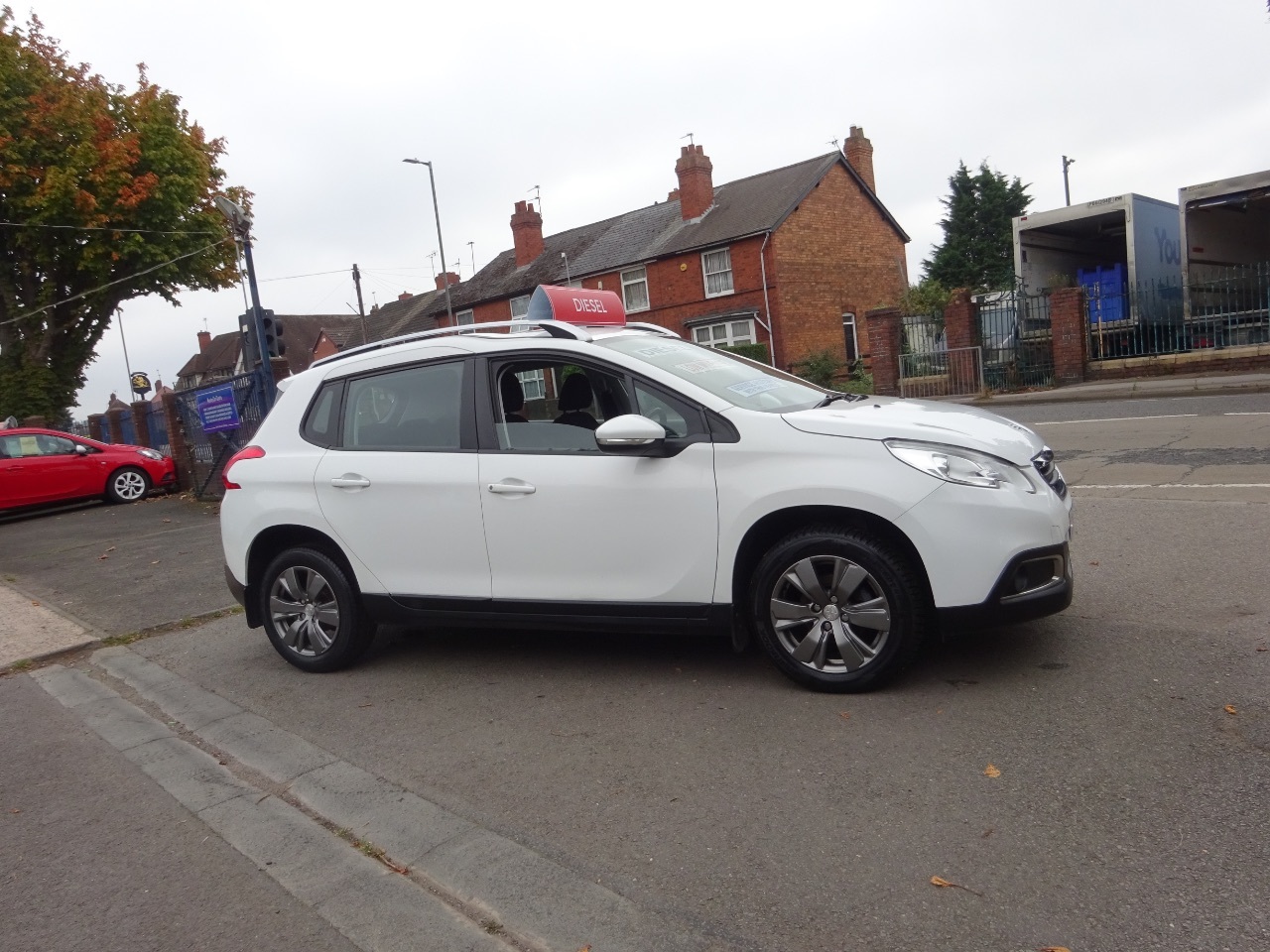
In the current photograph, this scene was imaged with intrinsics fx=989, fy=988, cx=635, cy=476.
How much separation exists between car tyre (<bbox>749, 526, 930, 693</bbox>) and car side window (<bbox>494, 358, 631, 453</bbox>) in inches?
42.8

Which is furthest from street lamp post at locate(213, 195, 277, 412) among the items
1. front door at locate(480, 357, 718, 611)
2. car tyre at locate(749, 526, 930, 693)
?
car tyre at locate(749, 526, 930, 693)

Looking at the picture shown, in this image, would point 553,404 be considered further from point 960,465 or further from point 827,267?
point 827,267

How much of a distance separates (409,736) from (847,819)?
2135 mm

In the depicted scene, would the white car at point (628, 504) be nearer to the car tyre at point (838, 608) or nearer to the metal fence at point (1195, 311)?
the car tyre at point (838, 608)

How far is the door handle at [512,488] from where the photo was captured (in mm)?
4762

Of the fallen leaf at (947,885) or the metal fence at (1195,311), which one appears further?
the metal fence at (1195,311)

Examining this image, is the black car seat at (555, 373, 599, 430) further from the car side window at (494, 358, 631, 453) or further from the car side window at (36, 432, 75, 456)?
the car side window at (36, 432, 75, 456)

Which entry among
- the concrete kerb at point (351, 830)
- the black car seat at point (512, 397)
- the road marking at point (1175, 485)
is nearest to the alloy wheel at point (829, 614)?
the concrete kerb at point (351, 830)

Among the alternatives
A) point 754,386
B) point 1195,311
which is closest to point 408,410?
point 754,386

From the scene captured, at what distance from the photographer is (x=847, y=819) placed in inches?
131

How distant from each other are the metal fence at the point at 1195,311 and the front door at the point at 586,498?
1594cm

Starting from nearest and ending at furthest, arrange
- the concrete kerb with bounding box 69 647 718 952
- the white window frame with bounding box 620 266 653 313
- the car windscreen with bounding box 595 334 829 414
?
the concrete kerb with bounding box 69 647 718 952, the car windscreen with bounding box 595 334 829 414, the white window frame with bounding box 620 266 653 313

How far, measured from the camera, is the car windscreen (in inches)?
185

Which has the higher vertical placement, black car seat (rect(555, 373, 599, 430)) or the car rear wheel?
black car seat (rect(555, 373, 599, 430))
